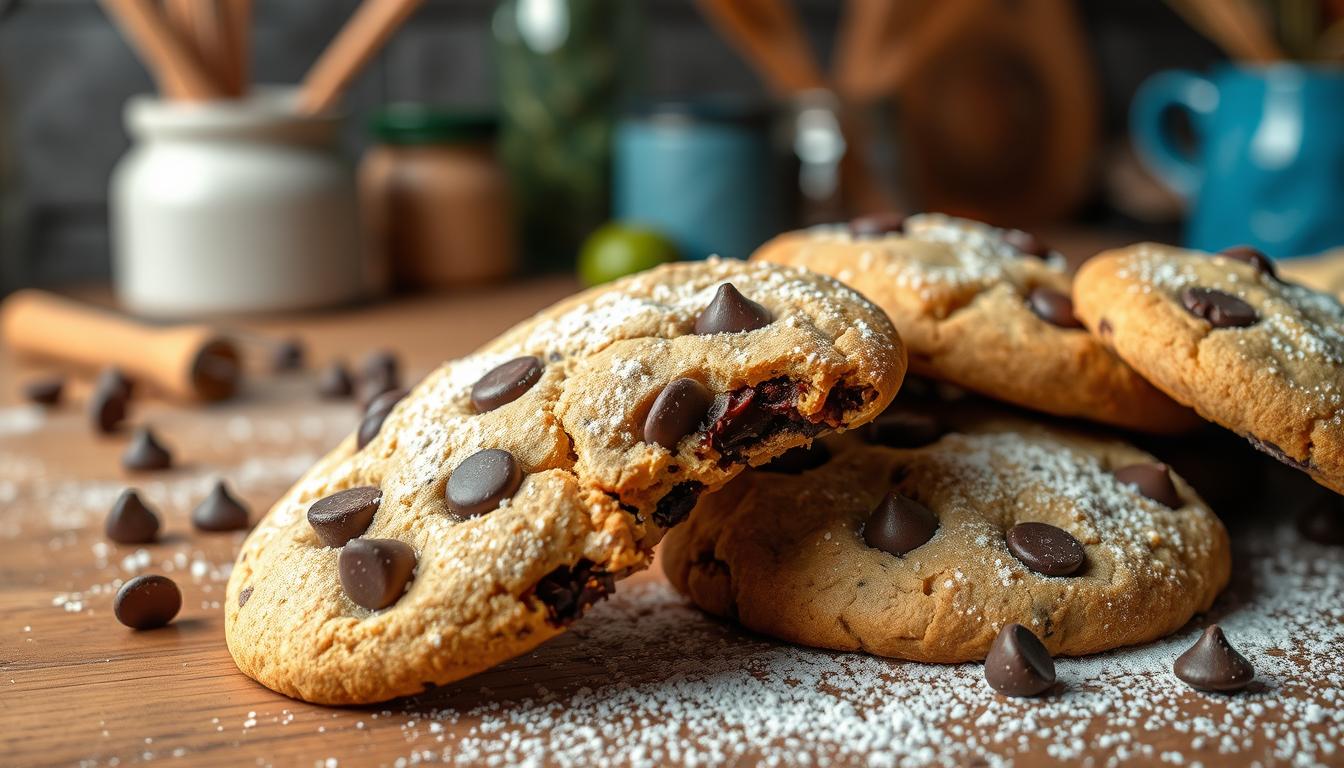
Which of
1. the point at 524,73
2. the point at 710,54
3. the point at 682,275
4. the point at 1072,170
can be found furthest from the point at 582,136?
the point at 682,275

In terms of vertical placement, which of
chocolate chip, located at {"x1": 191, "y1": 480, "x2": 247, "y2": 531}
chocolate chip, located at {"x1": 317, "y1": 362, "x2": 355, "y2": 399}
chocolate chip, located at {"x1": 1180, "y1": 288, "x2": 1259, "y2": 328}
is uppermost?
chocolate chip, located at {"x1": 1180, "y1": 288, "x2": 1259, "y2": 328}

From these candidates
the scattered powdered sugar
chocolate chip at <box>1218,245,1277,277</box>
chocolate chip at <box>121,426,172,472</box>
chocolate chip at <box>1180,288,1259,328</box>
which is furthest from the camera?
chocolate chip at <box>121,426,172,472</box>

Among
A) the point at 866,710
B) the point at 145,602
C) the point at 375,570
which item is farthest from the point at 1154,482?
the point at 145,602

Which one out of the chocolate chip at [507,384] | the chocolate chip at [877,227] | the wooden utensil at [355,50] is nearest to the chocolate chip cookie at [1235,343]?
the chocolate chip at [877,227]

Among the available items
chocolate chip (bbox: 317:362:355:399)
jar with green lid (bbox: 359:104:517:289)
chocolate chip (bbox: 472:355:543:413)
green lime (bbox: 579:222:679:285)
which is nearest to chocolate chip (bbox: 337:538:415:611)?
chocolate chip (bbox: 472:355:543:413)

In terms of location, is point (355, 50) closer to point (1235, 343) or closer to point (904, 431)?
point (904, 431)

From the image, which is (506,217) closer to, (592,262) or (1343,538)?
(592,262)

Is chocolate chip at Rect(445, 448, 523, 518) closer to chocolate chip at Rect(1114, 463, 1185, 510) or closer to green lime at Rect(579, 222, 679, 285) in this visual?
chocolate chip at Rect(1114, 463, 1185, 510)
